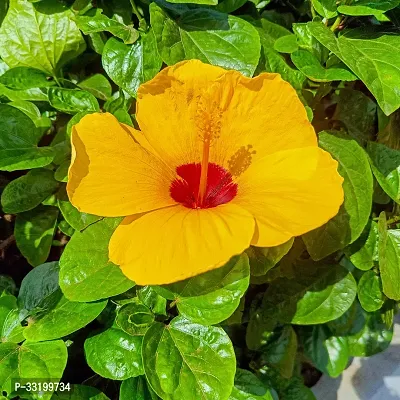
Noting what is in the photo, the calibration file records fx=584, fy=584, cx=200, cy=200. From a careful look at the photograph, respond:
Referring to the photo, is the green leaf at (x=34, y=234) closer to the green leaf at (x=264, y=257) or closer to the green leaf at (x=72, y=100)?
the green leaf at (x=72, y=100)

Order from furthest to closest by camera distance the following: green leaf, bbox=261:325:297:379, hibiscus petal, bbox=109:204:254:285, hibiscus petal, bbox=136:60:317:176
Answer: green leaf, bbox=261:325:297:379
hibiscus petal, bbox=136:60:317:176
hibiscus petal, bbox=109:204:254:285

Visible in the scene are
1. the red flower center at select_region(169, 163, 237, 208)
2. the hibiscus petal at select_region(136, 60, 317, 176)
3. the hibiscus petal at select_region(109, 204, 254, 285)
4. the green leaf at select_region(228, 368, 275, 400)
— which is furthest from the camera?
the green leaf at select_region(228, 368, 275, 400)

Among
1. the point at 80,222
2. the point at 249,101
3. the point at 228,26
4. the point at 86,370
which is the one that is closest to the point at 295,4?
the point at 228,26

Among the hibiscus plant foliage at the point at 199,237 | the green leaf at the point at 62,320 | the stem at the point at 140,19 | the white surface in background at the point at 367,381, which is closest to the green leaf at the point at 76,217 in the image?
the hibiscus plant foliage at the point at 199,237

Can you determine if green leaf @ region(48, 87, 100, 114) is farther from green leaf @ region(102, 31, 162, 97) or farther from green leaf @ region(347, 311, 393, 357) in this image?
green leaf @ region(347, 311, 393, 357)

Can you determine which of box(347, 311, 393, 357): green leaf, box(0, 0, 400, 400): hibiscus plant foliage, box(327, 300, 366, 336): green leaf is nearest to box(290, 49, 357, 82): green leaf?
box(0, 0, 400, 400): hibiscus plant foliage

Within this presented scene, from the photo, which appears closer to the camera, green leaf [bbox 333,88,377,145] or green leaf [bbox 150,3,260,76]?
green leaf [bbox 150,3,260,76]

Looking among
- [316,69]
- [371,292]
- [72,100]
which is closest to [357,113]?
[316,69]

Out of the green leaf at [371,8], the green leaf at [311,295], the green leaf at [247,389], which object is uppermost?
the green leaf at [371,8]
